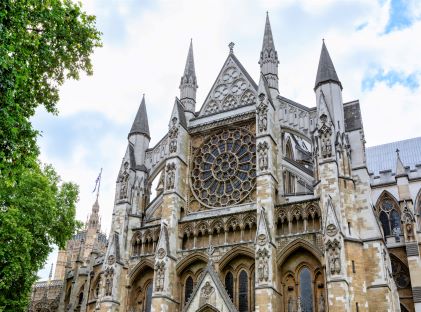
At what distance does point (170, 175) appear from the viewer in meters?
26.7

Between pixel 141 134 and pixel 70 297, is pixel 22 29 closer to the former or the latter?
pixel 141 134

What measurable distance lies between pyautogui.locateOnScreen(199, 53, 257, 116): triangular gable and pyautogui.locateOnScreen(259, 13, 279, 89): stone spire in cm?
121

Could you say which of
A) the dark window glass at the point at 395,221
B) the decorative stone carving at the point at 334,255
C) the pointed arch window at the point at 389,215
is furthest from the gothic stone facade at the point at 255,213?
the pointed arch window at the point at 389,215

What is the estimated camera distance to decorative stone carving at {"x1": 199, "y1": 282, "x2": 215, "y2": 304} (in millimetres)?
22219

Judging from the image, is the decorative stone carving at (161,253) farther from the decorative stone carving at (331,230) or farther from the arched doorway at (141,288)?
the decorative stone carving at (331,230)

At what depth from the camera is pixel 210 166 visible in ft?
89.8

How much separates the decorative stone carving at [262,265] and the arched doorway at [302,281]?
112cm

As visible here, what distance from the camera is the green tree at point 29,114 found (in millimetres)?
12492

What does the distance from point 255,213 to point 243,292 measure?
3.94 meters

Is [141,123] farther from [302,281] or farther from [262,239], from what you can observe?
[302,281]

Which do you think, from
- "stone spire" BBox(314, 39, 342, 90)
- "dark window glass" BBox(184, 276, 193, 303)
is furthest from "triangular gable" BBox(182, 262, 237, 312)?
"stone spire" BBox(314, 39, 342, 90)

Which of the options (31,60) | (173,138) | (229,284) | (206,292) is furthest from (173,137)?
(31,60)

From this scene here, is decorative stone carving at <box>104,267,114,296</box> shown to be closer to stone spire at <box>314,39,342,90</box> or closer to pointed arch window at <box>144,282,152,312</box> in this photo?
pointed arch window at <box>144,282,152,312</box>

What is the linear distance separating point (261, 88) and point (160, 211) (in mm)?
9601
